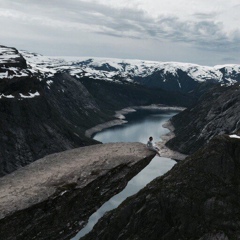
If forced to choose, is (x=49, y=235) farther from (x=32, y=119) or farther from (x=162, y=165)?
(x=162, y=165)

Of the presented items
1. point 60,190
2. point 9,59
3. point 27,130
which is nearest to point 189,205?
point 60,190

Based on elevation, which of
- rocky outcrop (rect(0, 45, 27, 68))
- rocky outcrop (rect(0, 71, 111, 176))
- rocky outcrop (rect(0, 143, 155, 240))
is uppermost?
rocky outcrop (rect(0, 45, 27, 68))

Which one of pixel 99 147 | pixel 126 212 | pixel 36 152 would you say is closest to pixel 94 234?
pixel 126 212

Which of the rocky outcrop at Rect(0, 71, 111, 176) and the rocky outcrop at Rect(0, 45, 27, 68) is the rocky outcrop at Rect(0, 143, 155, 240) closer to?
the rocky outcrop at Rect(0, 71, 111, 176)

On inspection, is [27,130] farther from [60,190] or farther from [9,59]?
[60,190]

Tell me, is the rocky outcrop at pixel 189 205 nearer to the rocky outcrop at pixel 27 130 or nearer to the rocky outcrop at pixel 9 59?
the rocky outcrop at pixel 27 130

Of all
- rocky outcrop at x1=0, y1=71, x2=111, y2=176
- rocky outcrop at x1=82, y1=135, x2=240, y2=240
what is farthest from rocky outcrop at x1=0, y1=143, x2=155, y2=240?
rocky outcrop at x1=0, y1=71, x2=111, y2=176

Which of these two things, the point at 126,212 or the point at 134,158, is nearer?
the point at 134,158
